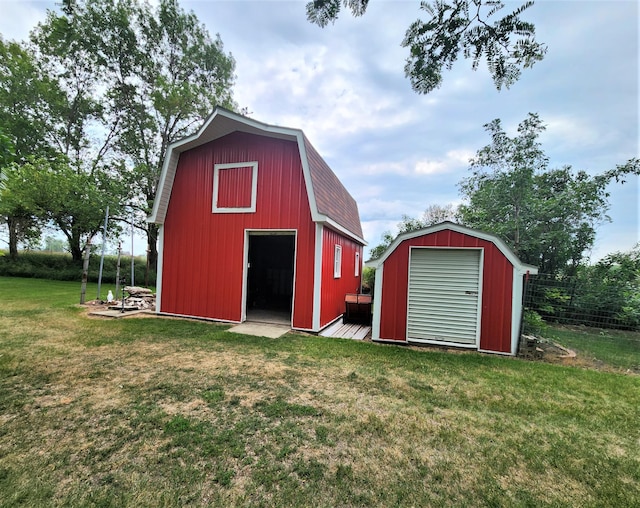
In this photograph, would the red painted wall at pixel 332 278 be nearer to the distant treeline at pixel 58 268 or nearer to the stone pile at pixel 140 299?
the stone pile at pixel 140 299

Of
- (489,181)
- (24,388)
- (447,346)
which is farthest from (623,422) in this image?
(489,181)

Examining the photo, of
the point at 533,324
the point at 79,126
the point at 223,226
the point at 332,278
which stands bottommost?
the point at 533,324

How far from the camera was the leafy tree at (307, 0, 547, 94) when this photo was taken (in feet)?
8.06

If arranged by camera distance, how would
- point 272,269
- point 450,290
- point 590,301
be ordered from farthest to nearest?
1. point 272,269
2. point 590,301
3. point 450,290

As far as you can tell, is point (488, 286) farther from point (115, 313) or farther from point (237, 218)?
point (115, 313)

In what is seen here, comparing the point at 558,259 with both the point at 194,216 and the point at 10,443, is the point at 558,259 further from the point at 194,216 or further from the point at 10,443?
the point at 10,443

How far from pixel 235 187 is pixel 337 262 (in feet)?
11.0

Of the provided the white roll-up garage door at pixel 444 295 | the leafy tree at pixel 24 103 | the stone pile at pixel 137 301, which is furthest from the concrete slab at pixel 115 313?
the leafy tree at pixel 24 103

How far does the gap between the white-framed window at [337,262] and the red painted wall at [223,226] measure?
1.40 meters

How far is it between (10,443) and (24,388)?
1.29m

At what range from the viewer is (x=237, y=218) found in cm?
699

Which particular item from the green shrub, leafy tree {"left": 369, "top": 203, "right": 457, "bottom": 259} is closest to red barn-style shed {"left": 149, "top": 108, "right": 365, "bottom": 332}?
the green shrub

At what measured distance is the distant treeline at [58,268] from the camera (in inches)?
622

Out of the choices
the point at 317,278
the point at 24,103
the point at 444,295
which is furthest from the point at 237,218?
the point at 24,103
